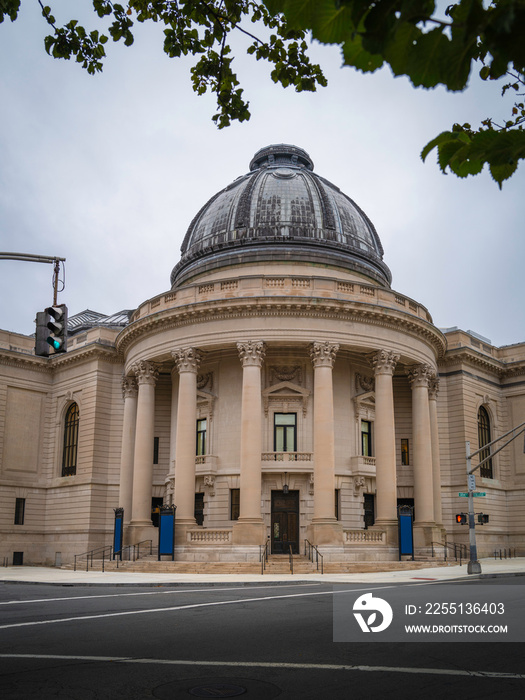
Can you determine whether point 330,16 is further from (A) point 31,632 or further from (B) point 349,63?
(A) point 31,632

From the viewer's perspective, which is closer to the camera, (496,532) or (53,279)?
(53,279)

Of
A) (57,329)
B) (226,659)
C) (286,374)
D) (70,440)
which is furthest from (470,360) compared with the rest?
(226,659)

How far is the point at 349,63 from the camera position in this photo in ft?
12.6

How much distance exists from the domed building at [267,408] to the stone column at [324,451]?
77 mm

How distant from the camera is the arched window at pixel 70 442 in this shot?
157 feet

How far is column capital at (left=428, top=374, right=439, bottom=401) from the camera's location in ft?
149

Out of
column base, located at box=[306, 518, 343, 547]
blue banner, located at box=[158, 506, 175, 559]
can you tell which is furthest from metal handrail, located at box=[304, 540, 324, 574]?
blue banner, located at box=[158, 506, 175, 559]

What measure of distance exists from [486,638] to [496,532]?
40060 millimetres

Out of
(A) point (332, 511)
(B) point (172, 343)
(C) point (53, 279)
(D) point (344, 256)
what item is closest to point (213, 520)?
(A) point (332, 511)

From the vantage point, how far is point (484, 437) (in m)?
50.4

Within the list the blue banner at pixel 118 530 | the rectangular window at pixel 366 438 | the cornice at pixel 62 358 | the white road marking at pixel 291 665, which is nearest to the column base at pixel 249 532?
the blue banner at pixel 118 530

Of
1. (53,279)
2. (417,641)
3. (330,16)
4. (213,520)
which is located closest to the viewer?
(330,16)

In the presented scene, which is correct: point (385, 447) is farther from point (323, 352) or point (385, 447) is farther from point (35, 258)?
point (35, 258)

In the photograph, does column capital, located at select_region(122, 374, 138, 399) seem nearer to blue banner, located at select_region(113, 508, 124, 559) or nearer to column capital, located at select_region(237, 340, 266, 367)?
blue banner, located at select_region(113, 508, 124, 559)
